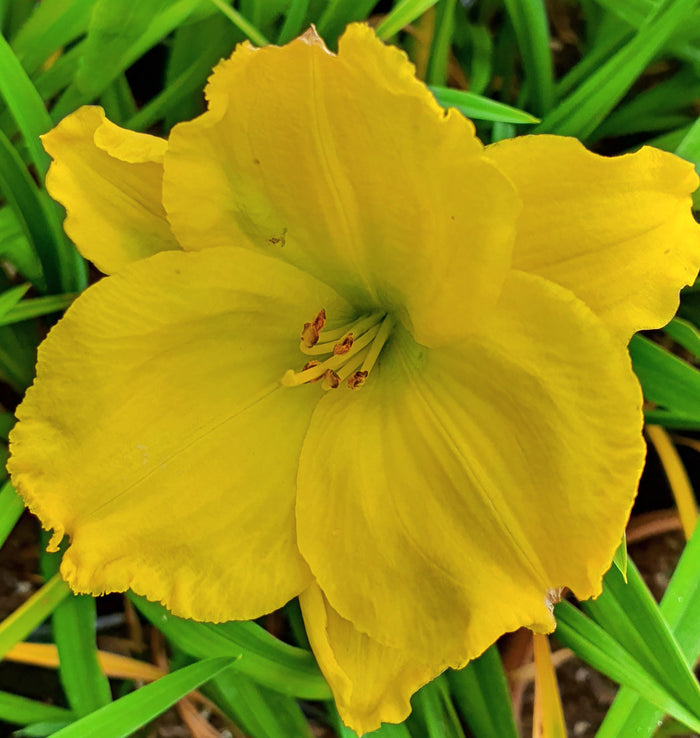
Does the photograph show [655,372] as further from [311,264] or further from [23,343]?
[23,343]

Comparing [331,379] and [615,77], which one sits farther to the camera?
[615,77]

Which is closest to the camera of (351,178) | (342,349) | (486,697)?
(351,178)

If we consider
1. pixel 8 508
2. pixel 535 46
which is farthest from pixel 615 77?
pixel 8 508

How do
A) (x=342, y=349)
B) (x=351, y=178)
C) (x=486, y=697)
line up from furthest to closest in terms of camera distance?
(x=486, y=697) < (x=342, y=349) < (x=351, y=178)

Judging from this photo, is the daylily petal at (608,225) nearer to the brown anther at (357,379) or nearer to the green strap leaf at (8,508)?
the brown anther at (357,379)

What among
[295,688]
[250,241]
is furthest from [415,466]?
[295,688]

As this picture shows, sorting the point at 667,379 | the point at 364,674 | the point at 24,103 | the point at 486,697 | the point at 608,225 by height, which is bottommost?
the point at 486,697

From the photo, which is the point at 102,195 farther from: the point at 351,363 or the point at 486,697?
the point at 486,697
